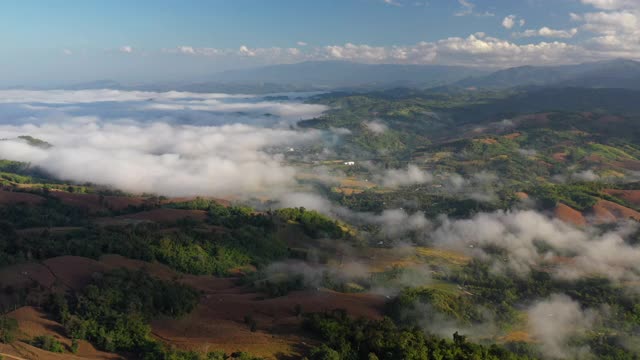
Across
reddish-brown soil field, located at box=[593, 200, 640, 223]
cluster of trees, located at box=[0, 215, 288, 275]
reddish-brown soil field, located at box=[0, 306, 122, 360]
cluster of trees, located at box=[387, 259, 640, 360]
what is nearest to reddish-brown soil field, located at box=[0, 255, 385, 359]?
reddish-brown soil field, located at box=[0, 306, 122, 360]

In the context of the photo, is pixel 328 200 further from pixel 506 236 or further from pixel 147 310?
pixel 147 310

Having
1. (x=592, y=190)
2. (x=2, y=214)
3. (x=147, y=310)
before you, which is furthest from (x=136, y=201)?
(x=592, y=190)

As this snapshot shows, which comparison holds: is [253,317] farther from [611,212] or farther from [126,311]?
[611,212]

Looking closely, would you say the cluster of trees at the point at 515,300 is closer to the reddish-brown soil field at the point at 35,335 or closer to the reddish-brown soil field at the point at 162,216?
the reddish-brown soil field at the point at 35,335

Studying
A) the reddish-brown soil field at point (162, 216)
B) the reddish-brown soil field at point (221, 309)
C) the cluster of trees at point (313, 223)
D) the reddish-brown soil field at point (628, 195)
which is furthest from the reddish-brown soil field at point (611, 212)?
the reddish-brown soil field at point (162, 216)

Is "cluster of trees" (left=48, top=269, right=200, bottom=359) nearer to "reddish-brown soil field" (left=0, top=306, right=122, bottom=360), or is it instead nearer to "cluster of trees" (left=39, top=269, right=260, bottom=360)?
"cluster of trees" (left=39, top=269, right=260, bottom=360)


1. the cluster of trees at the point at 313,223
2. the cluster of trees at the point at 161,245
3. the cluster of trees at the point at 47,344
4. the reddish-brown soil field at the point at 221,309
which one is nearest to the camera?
the cluster of trees at the point at 47,344
